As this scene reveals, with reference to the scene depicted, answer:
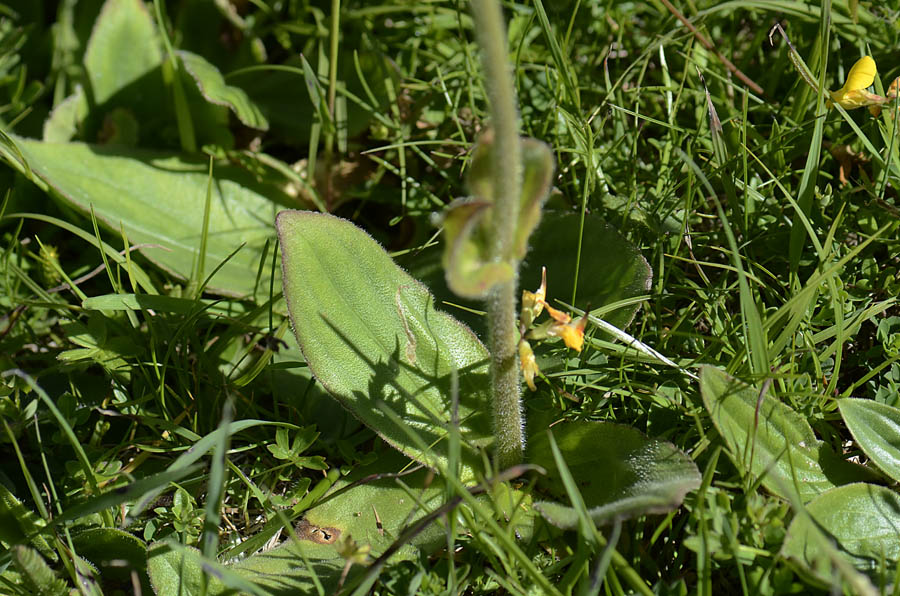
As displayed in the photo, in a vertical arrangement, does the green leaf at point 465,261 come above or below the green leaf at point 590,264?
above

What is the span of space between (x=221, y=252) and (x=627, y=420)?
1.50 meters

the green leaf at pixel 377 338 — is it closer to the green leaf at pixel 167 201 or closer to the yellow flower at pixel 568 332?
the yellow flower at pixel 568 332

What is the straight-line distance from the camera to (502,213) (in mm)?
1515

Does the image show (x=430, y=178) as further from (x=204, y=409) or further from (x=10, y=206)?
(x=10, y=206)

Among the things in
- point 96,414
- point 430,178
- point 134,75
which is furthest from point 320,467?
point 134,75

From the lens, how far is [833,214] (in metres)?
2.47

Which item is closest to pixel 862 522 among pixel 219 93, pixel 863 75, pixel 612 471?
pixel 612 471

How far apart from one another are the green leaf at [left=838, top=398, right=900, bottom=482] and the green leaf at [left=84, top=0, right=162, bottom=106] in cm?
273

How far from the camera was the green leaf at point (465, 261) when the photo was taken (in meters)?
1.44

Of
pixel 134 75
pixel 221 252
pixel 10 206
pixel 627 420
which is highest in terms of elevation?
pixel 134 75

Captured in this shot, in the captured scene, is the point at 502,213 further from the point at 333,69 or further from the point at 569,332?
the point at 333,69

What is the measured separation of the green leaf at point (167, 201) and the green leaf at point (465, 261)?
50.8 inches

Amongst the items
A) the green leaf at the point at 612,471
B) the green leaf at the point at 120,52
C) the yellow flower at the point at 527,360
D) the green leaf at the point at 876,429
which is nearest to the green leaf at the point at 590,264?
the green leaf at the point at 612,471

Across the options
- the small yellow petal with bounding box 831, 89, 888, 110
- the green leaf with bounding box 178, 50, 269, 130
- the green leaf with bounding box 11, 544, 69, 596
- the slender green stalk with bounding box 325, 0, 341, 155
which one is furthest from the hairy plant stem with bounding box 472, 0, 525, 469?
the green leaf with bounding box 178, 50, 269, 130
